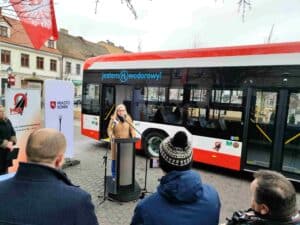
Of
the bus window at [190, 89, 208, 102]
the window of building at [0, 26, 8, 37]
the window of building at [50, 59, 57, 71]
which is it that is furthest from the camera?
the window of building at [50, 59, 57, 71]

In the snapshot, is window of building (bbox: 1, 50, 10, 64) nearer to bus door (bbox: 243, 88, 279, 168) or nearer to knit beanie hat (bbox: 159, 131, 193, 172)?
bus door (bbox: 243, 88, 279, 168)

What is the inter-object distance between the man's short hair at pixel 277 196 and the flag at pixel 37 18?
13.2 ft

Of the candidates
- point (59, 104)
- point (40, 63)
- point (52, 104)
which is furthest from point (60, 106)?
point (40, 63)

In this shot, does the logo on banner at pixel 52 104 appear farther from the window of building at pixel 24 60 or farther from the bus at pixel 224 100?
the window of building at pixel 24 60

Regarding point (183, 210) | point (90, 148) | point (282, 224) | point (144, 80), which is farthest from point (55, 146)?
point (90, 148)

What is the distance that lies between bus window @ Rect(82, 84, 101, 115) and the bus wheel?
2.14 metres

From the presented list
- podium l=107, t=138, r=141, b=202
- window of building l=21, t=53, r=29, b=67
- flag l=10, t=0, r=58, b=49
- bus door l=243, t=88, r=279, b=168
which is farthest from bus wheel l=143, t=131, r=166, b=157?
window of building l=21, t=53, r=29, b=67

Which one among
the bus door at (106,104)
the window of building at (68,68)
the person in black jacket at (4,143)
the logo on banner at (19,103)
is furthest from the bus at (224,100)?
the window of building at (68,68)

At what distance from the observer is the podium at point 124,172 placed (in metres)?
4.54

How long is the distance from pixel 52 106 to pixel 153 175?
2896mm

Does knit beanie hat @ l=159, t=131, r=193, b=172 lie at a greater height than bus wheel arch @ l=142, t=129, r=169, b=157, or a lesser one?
greater

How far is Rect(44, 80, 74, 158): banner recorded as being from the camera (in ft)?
19.5

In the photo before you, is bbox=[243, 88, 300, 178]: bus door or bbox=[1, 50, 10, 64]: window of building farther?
bbox=[1, 50, 10, 64]: window of building

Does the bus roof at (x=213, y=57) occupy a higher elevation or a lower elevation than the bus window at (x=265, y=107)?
higher
